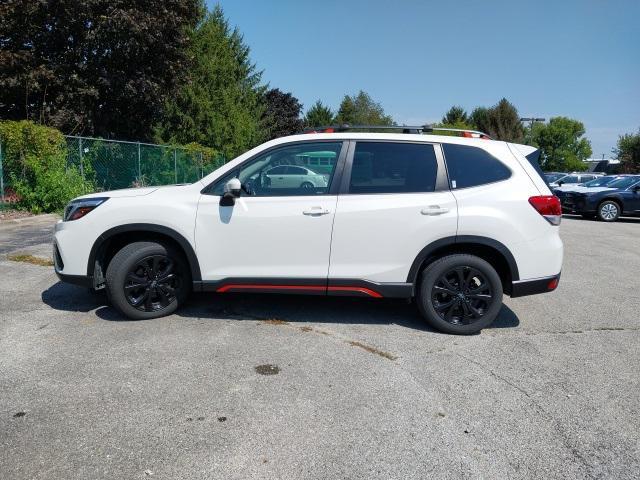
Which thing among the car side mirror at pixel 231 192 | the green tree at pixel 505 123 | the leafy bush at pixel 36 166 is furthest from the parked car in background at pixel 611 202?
the green tree at pixel 505 123

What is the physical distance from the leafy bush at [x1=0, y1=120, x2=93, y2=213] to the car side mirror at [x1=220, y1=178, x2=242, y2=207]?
9443mm

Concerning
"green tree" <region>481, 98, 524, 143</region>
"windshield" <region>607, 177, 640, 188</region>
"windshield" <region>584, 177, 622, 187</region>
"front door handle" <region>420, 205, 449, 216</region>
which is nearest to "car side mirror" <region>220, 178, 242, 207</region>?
"front door handle" <region>420, 205, 449, 216</region>

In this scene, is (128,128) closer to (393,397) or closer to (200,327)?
(200,327)

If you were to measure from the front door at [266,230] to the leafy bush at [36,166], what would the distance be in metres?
9.30

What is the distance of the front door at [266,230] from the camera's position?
4496 mm

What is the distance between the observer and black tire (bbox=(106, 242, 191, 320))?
464 centimetres

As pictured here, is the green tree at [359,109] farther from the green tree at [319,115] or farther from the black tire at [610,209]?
the black tire at [610,209]

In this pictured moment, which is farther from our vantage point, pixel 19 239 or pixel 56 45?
pixel 56 45

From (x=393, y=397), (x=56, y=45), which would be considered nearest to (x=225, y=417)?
(x=393, y=397)

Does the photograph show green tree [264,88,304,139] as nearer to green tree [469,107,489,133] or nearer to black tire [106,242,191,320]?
green tree [469,107,489,133]

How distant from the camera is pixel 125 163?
1631cm

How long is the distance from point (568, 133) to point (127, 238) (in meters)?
82.3

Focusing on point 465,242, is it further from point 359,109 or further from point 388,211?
point 359,109

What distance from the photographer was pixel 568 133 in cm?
7538
